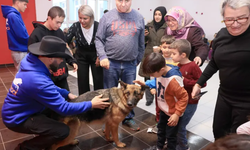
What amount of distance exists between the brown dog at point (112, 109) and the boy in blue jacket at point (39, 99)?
0.16 m

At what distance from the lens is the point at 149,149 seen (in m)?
2.35

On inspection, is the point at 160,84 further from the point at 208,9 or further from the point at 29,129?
the point at 208,9

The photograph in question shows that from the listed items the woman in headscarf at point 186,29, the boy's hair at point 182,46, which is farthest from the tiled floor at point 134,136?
the boy's hair at point 182,46

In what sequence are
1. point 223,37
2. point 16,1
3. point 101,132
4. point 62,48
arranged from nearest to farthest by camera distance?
point 223,37
point 62,48
point 101,132
point 16,1

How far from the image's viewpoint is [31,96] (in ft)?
5.81

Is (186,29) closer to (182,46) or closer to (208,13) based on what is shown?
(182,46)

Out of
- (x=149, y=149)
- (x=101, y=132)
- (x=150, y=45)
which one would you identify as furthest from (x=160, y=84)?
(x=150, y=45)

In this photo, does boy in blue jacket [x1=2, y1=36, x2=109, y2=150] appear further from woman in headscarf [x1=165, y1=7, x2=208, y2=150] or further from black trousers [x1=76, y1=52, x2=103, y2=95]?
woman in headscarf [x1=165, y1=7, x2=208, y2=150]

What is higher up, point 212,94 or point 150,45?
point 150,45

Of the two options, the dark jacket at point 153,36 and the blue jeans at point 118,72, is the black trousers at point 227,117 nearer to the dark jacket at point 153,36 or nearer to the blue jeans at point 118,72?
the blue jeans at point 118,72

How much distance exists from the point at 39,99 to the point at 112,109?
86cm

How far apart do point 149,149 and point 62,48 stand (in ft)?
5.30

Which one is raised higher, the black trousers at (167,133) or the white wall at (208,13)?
the white wall at (208,13)

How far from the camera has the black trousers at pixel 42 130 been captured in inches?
73.7
